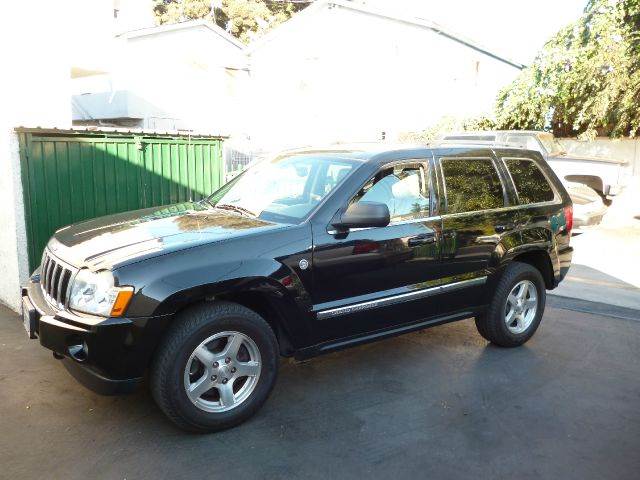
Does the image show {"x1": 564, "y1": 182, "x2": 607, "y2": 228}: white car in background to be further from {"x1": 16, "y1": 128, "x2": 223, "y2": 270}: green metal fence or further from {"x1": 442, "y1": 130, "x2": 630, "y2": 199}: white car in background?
{"x1": 16, "y1": 128, "x2": 223, "y2": 270}: green metal fence

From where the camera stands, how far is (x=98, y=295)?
328 centimetres

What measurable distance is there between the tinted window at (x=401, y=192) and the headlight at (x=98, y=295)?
1.73 meters

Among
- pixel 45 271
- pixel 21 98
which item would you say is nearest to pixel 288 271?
pixel 45 271

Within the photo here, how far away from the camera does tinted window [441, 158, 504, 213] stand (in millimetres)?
4617

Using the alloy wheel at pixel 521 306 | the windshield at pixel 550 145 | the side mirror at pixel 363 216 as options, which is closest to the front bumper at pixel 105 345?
the side mirror at pixel 363 216

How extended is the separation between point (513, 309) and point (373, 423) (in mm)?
2054

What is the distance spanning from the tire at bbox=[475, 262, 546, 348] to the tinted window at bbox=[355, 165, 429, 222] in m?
1.16

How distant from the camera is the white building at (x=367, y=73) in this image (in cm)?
2269

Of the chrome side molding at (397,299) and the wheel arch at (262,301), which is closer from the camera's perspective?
the wheel arch at (262,301)

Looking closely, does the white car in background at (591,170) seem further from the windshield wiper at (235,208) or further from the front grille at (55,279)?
the front grille at (55,279)

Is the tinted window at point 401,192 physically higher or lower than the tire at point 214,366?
higher

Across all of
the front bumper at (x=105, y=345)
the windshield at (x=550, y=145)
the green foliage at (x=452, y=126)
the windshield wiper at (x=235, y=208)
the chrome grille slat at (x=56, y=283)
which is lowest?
the front bumper at (x=105, y=345)

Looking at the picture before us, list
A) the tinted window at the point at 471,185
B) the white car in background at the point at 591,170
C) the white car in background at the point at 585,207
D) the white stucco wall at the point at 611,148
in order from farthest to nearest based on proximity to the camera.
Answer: the white stucco wall at the point at 611,148 < the white car in background at the point at 591,170 < the white car in background at the point at 585,207 < the tinted window at the point at 471,185

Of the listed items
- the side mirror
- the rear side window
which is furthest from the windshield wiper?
the rear side window
